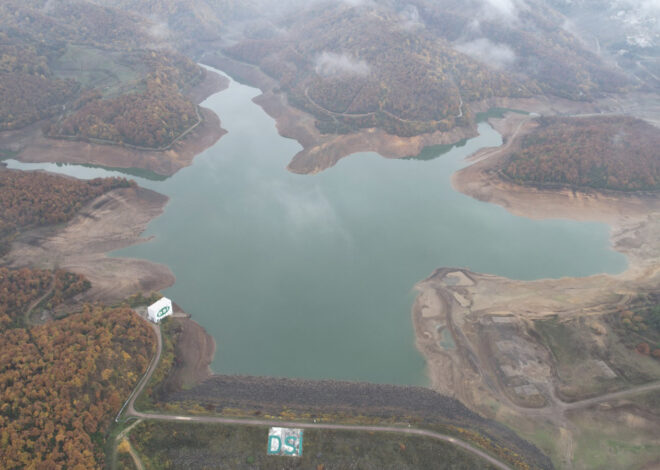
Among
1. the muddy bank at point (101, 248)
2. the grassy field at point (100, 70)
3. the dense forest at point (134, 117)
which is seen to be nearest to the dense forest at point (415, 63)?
the dense forest at point (134, 117)

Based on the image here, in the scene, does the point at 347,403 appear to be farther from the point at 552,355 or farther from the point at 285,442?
the point at 552,355

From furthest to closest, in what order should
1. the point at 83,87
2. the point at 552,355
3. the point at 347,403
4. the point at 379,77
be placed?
the point at 379,77 < the point at 83,87 < the point at 552,355 < the point at 347,403

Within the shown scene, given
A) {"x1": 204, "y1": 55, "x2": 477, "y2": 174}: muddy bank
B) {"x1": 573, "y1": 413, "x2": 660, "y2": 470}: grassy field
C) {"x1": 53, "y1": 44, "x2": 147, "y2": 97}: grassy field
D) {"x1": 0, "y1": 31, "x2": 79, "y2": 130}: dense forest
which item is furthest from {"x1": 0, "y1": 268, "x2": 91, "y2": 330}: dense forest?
{"x1": 53, "y1": 44, "x2": 147, "y2": 97}: grassy field

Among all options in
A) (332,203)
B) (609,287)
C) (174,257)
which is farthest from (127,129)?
(609,287)

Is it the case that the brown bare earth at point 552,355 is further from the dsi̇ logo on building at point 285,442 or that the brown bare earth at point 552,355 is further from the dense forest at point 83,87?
the dense forest at point 83,87

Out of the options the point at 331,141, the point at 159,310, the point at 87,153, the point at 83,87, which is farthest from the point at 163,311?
the point at 83,87
